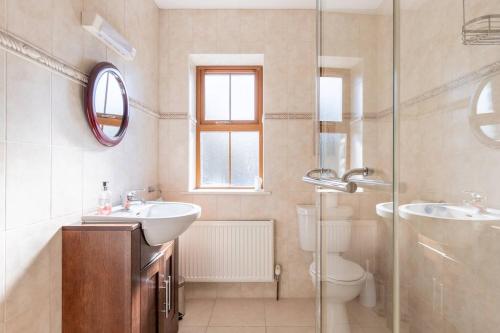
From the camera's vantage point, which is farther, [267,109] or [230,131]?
[230,131]

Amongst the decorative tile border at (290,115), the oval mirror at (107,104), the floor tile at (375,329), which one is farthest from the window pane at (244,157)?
the floor tile at (375,329)

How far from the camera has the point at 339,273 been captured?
1198 mm

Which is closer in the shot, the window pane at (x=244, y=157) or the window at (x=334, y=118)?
the window at (x=334, y=118)

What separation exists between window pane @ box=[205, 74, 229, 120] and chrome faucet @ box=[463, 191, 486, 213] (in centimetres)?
233

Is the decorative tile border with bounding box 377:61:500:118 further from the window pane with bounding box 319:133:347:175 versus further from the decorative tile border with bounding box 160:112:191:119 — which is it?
the decorative tile border with bounding box 160:112:191:119

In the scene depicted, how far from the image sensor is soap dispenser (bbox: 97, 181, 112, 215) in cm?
147

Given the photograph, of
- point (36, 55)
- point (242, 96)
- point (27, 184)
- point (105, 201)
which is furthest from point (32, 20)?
point (242, 96)

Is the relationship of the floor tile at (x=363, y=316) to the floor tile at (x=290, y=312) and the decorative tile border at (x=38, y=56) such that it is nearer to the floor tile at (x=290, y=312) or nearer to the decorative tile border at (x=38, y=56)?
the floor tile at (x=290, y=312)

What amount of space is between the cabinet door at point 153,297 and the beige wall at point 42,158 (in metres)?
0.36

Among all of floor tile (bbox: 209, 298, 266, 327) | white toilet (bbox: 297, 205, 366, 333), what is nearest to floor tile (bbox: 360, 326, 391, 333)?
white toilet (bbox: 297, 205, 366, 333)

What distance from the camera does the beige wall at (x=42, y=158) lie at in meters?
0.98

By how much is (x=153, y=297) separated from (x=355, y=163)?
1.24 metres

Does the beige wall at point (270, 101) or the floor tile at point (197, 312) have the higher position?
the beige wall at point (270, 101)

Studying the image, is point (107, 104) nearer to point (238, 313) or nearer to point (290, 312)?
point (238, 313)
